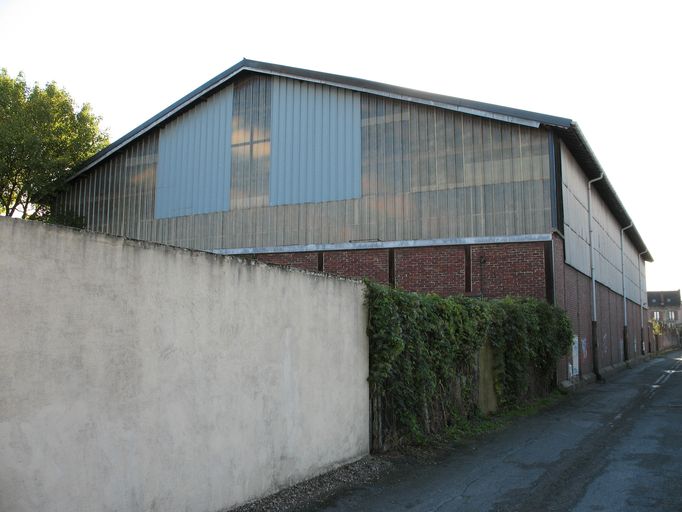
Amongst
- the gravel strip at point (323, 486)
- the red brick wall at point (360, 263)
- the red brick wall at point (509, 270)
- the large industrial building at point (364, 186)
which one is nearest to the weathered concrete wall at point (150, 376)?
the gravel strip at point (323, 486)

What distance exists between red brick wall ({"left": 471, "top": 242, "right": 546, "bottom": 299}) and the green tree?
1721 centimetres

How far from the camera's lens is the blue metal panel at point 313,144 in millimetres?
20812

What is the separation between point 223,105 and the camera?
75.3 feet

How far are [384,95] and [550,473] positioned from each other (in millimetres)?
14921

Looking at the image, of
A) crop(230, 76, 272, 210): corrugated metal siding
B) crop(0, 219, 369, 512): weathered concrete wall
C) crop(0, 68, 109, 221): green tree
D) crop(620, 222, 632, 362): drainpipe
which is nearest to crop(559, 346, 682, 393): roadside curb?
crop(620, 222, 632, 362): drainpipe

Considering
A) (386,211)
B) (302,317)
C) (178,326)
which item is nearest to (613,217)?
(386,211)

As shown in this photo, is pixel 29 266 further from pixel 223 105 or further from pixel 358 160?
pixel 223 105

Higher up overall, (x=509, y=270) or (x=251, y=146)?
(x=251, y=146)

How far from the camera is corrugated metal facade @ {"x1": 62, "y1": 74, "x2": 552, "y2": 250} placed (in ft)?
62.3

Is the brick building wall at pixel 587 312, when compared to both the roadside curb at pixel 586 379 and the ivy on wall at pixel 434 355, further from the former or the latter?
the ivy on wall at pixel 434 355

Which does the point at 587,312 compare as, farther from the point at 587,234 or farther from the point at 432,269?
the point at 432,269

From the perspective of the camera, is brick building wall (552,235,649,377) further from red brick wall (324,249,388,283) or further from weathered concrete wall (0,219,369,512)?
weathered concrete wall (0,219,369,512)

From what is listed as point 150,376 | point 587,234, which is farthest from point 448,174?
point 150,376

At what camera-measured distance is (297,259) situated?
21359 millimetres
